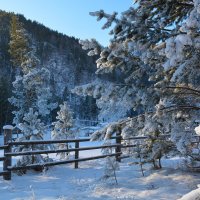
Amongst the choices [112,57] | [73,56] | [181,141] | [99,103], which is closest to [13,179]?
[99,103]

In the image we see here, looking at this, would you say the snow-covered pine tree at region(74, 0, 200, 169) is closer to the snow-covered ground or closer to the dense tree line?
the snow-covered ground

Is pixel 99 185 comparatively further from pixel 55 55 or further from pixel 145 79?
pixel 55 55

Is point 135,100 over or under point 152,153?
over

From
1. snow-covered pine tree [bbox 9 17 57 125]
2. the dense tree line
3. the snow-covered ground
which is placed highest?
the dense tree line

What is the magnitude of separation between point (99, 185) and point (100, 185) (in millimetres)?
29

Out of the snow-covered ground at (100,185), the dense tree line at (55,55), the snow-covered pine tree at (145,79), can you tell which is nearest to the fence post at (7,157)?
the snow-covered ground at (100,185)

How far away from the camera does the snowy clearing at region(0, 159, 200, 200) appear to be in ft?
23.4

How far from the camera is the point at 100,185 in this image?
8180mm

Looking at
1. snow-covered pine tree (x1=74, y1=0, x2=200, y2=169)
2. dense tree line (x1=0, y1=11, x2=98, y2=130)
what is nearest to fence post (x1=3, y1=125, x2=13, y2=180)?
snow-covered pine tree (x1=74, y1=0, x2=200, y2=169)

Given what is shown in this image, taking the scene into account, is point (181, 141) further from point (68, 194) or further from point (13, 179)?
point (13, 179)

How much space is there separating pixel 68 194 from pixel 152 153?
2.13 metres

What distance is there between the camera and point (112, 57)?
6418 mm

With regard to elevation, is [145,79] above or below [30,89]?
below

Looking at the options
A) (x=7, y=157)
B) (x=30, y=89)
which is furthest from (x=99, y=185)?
(x=30, y=89)
